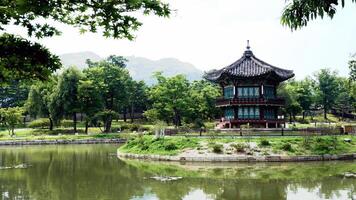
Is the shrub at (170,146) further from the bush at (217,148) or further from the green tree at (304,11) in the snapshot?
the green tree at (304,11)

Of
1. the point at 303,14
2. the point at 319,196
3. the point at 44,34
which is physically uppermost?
the point at 303,14

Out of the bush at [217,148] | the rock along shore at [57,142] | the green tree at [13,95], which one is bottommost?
the rock along shore at [57,142]

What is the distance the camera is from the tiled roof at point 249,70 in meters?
47.5

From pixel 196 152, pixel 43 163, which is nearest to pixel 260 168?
pixel 196 152

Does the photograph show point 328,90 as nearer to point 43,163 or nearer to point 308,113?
point 308,113

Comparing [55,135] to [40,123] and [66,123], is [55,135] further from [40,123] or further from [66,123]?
[66,123]

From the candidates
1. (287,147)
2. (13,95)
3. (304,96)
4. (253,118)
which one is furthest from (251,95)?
(13,95)

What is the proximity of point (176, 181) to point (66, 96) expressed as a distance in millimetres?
43947

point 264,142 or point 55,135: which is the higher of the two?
point 264,142

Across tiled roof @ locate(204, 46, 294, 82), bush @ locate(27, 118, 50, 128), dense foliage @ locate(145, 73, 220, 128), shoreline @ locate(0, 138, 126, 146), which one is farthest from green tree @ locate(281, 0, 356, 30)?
bush @ locate(27, 118, 50, 128)

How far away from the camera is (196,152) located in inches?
1299

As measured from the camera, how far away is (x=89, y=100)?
211 ft

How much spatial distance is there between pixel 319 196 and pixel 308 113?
7875cm

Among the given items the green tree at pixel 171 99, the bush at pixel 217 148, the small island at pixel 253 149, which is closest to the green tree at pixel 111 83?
the green tree at pixel 171 99
